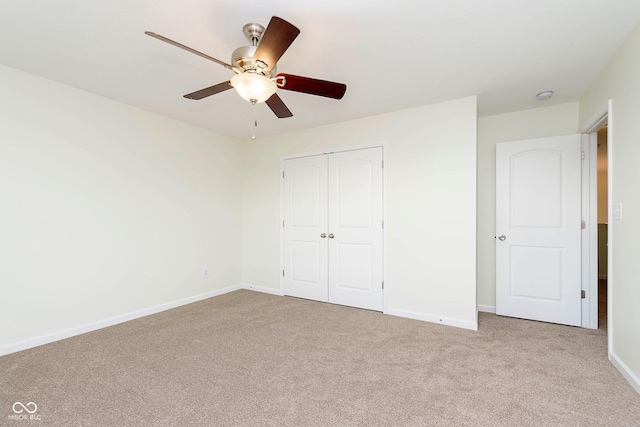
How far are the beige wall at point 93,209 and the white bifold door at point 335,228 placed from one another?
1205 mm

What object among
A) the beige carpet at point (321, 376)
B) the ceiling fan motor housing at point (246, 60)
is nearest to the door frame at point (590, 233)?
the beige carpet at point (321, 376)

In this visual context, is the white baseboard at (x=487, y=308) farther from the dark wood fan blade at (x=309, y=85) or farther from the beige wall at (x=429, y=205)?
the dark wood fan blade at (x=309, y=85)

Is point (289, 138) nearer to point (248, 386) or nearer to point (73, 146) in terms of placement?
point (73, 146)

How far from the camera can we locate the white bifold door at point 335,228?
3705 millimetres

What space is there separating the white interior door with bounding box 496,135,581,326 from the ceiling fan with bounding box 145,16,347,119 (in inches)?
98.6

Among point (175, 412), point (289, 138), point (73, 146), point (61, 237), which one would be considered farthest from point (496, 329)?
point (73, 146)

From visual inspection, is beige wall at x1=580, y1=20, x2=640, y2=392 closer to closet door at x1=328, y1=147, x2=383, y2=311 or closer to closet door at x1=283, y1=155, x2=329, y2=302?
closet door at x1=328, y1=147, x2=383, y2=311

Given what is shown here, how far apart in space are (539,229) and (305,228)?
110 inches

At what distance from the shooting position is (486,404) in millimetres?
A: 1844

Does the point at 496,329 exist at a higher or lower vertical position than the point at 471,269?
lower

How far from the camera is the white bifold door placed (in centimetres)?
371

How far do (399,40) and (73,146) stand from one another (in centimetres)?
313

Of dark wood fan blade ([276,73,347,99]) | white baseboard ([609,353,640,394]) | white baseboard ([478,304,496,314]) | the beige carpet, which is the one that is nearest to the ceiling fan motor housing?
dark wood fan blade ([276,73,347,99])

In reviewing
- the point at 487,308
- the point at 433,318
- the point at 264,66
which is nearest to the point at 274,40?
the point at 264,66
